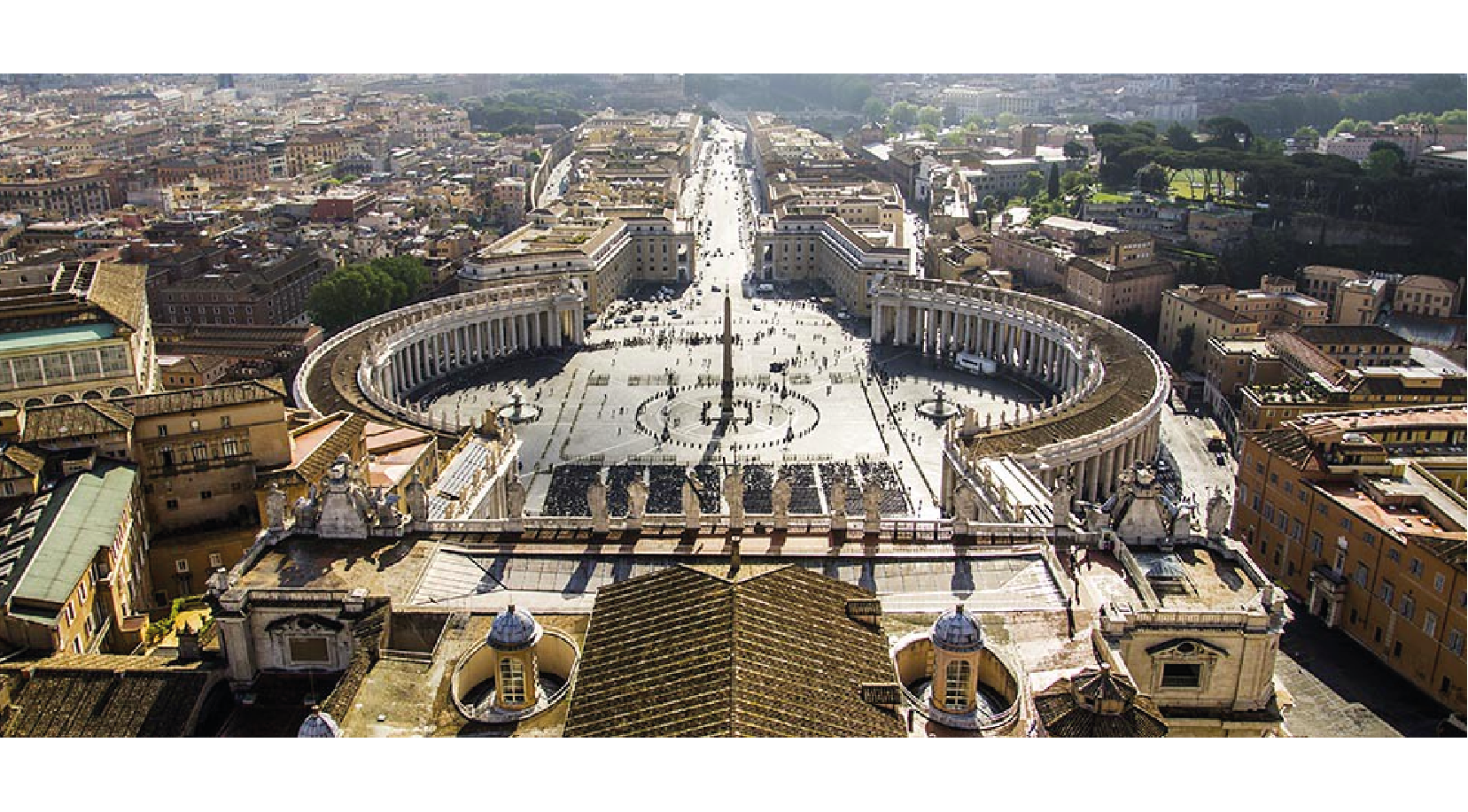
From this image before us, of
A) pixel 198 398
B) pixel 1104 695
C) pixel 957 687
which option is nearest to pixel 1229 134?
pixel 198 398

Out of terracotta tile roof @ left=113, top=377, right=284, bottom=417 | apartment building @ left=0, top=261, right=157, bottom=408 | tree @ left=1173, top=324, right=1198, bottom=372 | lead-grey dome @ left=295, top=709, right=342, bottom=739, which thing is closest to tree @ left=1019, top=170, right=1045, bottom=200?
tree @ left=1173, top=324, right=1198, bottom=372

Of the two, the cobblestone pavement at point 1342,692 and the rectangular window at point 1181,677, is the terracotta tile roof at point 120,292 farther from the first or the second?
the cobblestone pavement at point 1342,692

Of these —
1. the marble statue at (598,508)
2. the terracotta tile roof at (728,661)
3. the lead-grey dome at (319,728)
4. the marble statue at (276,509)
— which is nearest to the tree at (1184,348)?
the marble statue at (598,508)

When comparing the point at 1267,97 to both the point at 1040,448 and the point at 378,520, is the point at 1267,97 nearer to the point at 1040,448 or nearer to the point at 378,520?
the point at 1040,448

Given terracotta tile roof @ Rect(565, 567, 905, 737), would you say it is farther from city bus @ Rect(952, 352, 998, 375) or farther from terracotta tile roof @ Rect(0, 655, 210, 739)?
city bus @ Rect(952, 352, 998, 375)

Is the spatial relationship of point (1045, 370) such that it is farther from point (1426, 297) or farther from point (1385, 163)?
point (1385, 163)

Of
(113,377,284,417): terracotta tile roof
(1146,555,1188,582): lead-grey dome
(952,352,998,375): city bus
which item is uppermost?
(113,377,284,417): terracotta tile roof

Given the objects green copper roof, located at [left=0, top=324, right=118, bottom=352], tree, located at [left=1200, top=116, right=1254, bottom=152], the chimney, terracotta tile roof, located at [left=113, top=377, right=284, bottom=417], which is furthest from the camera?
tree, located at [left=1200, top=116, right=1254, bottom=152]
